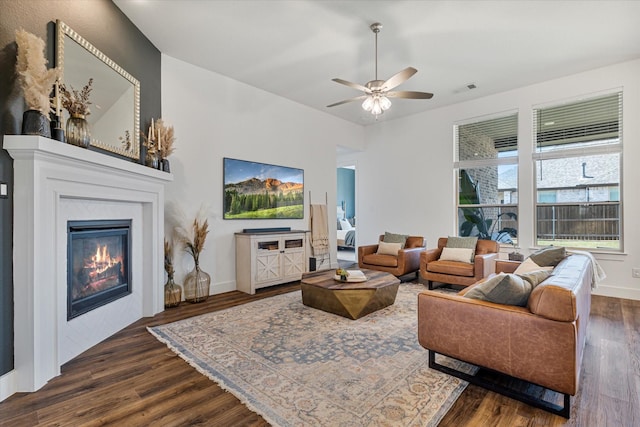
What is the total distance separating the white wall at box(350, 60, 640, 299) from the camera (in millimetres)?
4379

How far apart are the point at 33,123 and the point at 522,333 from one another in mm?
3472

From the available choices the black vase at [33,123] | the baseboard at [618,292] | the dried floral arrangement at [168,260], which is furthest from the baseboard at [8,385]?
the baseboard at [618,292]

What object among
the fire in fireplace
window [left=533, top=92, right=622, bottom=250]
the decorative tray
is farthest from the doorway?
the fire in fireplace

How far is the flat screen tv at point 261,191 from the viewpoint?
4.84 m

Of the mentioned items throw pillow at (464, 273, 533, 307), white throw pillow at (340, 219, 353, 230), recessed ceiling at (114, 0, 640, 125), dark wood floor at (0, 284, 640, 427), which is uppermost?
recessed ceiling at (114, 0, 640, 125)

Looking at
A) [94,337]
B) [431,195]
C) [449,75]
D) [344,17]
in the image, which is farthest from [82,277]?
[431,195]

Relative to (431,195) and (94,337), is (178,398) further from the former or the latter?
(431,195)

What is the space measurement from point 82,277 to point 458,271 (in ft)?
14.9

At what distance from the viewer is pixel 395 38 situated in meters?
3.68

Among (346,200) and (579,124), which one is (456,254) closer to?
(579,124)

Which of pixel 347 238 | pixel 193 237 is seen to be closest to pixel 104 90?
pixel 193 237

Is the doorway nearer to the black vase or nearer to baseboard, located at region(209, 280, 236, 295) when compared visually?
baseboard, located at region(209, 280, 236, 295)

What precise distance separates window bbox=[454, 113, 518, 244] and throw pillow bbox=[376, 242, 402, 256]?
1.60 metres

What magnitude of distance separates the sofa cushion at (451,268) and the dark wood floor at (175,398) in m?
1.74
